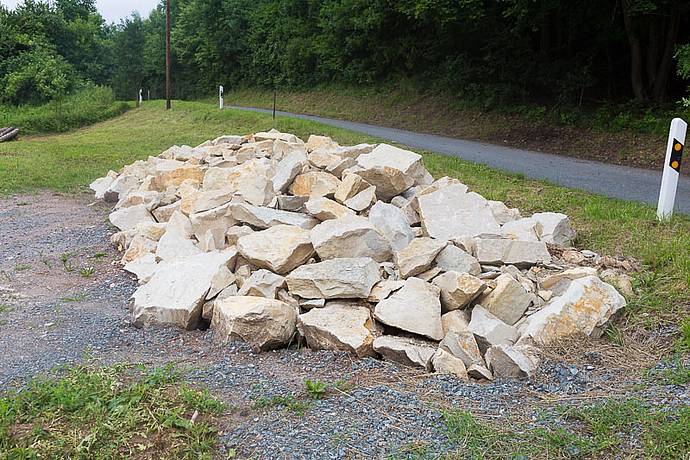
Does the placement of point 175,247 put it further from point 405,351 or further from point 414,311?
point 405,351

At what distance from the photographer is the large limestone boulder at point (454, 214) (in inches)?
214

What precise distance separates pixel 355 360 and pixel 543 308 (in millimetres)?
1379

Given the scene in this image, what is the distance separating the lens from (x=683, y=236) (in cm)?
538

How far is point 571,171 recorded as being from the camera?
36.1ft

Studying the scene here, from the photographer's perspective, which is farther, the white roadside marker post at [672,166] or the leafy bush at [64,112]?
the leafy bush at [64,112]

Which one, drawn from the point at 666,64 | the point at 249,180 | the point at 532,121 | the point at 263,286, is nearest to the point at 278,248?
the point at 263,286

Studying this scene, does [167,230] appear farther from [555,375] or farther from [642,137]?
[642,137]

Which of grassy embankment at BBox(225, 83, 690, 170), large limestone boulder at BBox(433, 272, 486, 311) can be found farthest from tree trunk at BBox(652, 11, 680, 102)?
large limestone boulder at BBox(433, 272, 486, 311)

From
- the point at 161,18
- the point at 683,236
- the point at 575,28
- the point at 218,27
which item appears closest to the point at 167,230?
the point at 683,236

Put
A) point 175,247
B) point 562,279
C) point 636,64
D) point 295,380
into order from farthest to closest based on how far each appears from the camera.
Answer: point 636,64
point 175,247
point 562,279
point 295,380

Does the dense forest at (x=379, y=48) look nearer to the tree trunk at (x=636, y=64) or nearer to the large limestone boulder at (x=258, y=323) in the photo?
the tree trunk at (x=636, y=64)

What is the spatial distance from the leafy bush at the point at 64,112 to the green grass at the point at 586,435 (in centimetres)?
2882

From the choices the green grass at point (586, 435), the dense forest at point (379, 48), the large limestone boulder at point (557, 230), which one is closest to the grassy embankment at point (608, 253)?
the green grass at point (586, 435)

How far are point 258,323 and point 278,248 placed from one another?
1038mm
